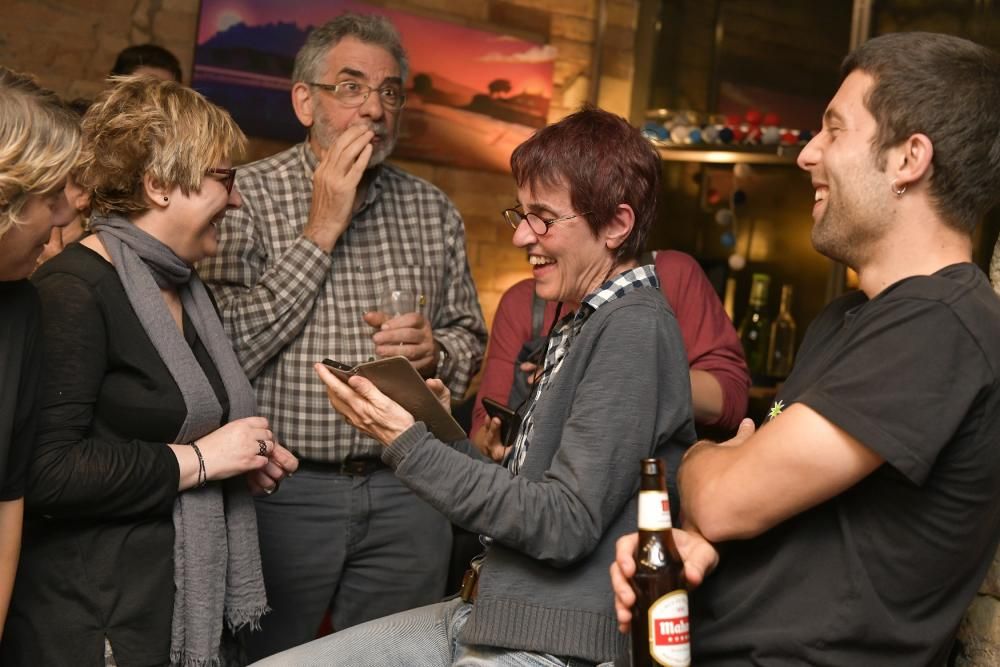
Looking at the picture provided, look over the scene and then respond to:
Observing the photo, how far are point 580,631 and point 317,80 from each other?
1679 mm

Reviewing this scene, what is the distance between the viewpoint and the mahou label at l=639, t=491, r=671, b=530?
1466 millimetres

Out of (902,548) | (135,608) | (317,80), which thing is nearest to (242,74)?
(317,80)

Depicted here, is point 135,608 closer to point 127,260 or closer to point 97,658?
point 97,658

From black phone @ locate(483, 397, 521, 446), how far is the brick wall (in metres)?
2.85

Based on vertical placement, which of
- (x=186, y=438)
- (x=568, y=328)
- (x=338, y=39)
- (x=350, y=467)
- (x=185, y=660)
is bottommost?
(x=185, y=660)

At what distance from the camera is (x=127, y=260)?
2064 mm

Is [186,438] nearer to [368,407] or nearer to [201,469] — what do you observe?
[201,469]

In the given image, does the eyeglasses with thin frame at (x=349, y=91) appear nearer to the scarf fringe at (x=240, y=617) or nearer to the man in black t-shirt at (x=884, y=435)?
the scarf fringe at (x=240, y=617)

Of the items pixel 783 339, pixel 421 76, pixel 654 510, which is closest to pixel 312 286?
pixel 654 510

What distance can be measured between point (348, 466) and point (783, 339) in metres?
2.66

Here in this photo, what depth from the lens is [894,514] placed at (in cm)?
149

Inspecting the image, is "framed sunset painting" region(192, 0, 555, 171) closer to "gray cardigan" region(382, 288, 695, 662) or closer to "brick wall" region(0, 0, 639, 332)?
"brick wall" region(0, 0, 639, 332)

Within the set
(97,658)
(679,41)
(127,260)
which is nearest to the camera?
(97,658)

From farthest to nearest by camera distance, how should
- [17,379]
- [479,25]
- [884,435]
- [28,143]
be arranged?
1. [479,25]
2. [17,379]
3. [28,143]
4. [884,435]
